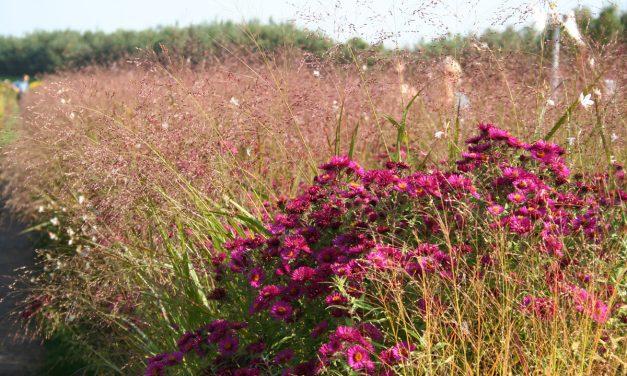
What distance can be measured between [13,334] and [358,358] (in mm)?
3782

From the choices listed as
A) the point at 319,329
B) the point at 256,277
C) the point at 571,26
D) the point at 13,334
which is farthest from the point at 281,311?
the point at 13,334

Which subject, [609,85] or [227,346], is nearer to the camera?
[227,346]

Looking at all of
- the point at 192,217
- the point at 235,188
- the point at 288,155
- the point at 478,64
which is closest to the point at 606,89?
the point at 478,64

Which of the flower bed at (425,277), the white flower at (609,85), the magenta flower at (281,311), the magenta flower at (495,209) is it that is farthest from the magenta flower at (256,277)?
the white flower at (609,85)

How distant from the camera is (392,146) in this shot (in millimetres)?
5324

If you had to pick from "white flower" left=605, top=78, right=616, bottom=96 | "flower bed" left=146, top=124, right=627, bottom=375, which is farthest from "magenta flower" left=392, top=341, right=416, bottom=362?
"white flower" left=605, top=78, right=616, bottom=96

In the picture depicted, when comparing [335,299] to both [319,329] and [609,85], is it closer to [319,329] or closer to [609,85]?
[319,329]

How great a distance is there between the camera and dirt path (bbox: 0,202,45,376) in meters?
4.51

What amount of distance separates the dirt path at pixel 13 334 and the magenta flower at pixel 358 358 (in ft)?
6.98

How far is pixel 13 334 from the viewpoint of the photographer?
5.19 m

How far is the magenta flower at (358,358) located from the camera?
6.89 ft

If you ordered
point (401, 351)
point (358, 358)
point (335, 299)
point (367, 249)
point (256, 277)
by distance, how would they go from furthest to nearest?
point (256, 277)
point (367, 249)
point (335, 299)
point (401, 351)
point (358, 358)

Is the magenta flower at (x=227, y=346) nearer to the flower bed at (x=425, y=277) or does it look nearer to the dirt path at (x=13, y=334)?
the flower bed at (x=425, y=277)

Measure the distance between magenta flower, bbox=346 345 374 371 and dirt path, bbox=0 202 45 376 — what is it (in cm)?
213
